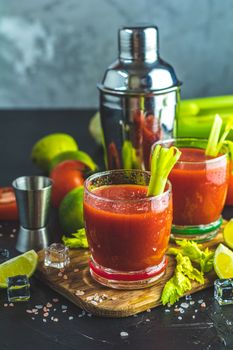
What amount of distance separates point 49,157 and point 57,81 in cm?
139

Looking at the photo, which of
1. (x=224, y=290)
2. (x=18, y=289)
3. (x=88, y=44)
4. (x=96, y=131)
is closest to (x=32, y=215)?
(x=18, y=289)

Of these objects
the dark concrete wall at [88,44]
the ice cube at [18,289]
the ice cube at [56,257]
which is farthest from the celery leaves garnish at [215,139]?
the dark concrete wall at [88,44]

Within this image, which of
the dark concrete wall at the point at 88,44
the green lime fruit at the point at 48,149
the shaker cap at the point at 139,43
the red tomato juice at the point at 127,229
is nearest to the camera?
the red tomato juice at the point at 127,229

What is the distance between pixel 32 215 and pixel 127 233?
0.33 metres

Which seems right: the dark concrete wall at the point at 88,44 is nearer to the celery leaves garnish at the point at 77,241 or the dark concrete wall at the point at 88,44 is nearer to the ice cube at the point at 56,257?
the celery leaves garnish at the point at 77,241

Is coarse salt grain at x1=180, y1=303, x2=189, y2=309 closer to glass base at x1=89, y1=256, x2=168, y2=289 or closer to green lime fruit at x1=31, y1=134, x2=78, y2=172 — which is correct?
glass base at x1=89, y1=256, x2=168, y2=289

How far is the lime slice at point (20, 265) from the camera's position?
1.48 meters

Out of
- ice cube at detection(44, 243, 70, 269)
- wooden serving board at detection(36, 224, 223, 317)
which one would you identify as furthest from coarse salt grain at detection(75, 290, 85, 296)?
ice cube at detection(44, 243, 70, 269)

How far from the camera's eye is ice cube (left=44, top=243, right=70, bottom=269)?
150cm

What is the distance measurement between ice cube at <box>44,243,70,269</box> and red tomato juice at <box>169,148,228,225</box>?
27cm

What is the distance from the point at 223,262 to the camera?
146cm

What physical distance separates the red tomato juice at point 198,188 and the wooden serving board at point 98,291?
0.13 m

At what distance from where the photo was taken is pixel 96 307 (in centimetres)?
135

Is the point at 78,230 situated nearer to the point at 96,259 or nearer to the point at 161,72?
the point at 96,259
